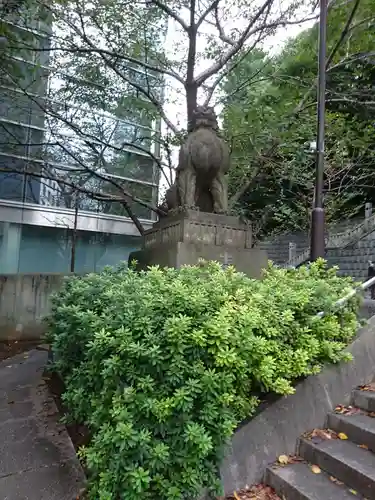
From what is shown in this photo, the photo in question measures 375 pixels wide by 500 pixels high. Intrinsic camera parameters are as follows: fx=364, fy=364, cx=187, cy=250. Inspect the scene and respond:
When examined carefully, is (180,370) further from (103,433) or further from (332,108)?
(332,108)

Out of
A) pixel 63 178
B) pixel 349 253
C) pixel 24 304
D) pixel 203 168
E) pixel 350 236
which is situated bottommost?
pixel 24 304

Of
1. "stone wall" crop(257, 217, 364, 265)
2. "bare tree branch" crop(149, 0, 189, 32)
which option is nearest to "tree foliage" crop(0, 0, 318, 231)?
"bare tree branch" crop(149, 0, 189, 32)

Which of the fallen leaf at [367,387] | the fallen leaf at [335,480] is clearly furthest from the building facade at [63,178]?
the fallen leaf at [335,480]

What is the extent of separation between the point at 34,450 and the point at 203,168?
13.3 feet

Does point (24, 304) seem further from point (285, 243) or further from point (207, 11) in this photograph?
point (285, 243)

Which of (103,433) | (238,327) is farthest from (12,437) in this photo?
(238,327)

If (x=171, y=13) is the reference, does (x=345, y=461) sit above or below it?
below

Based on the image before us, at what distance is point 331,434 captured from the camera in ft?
9.45

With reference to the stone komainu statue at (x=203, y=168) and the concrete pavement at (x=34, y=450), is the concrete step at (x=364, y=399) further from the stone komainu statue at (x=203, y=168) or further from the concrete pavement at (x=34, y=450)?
the stone komainu statue at (x=203, y=168)

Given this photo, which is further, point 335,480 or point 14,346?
point 14,346

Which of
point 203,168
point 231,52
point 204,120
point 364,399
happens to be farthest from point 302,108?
point 364,399

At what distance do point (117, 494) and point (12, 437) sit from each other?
5.11 ft

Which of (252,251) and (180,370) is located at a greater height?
(252,251)

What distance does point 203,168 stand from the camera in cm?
543
